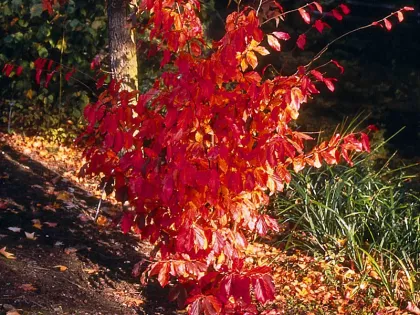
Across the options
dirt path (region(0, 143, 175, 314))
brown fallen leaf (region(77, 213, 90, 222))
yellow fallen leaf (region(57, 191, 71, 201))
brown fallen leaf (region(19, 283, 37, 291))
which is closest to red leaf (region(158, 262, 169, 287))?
dirt path (region(0, 143, 175, 314))

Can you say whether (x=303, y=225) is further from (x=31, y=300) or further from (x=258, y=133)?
(x=31, y=300)

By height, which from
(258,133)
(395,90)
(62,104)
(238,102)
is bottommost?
(395,90)

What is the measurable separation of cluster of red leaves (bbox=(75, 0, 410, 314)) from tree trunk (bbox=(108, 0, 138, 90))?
741mm

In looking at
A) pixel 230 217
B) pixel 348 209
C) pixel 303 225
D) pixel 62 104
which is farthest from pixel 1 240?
pixel 62 104

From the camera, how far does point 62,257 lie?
481 cm

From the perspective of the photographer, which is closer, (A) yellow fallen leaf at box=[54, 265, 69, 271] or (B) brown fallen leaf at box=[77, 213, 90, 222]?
(A) yellow fallen leaf at box=[54, 265, 69, 271]

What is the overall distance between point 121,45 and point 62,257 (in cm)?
155

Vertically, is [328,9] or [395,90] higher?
[328,9]

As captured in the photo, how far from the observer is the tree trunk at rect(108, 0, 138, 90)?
180 inches

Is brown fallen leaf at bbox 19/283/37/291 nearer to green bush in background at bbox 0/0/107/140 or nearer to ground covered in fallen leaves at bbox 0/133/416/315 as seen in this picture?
ground covered in fallen leaves at bbox 0/133/416/315

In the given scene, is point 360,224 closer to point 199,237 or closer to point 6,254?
point 199,237

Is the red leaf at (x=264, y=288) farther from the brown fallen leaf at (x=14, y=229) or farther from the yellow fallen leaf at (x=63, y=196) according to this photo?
the yellow fallen leaf at (x=63, y=196)

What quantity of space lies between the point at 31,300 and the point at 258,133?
1682mm

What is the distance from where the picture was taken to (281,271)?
17.0 feet
